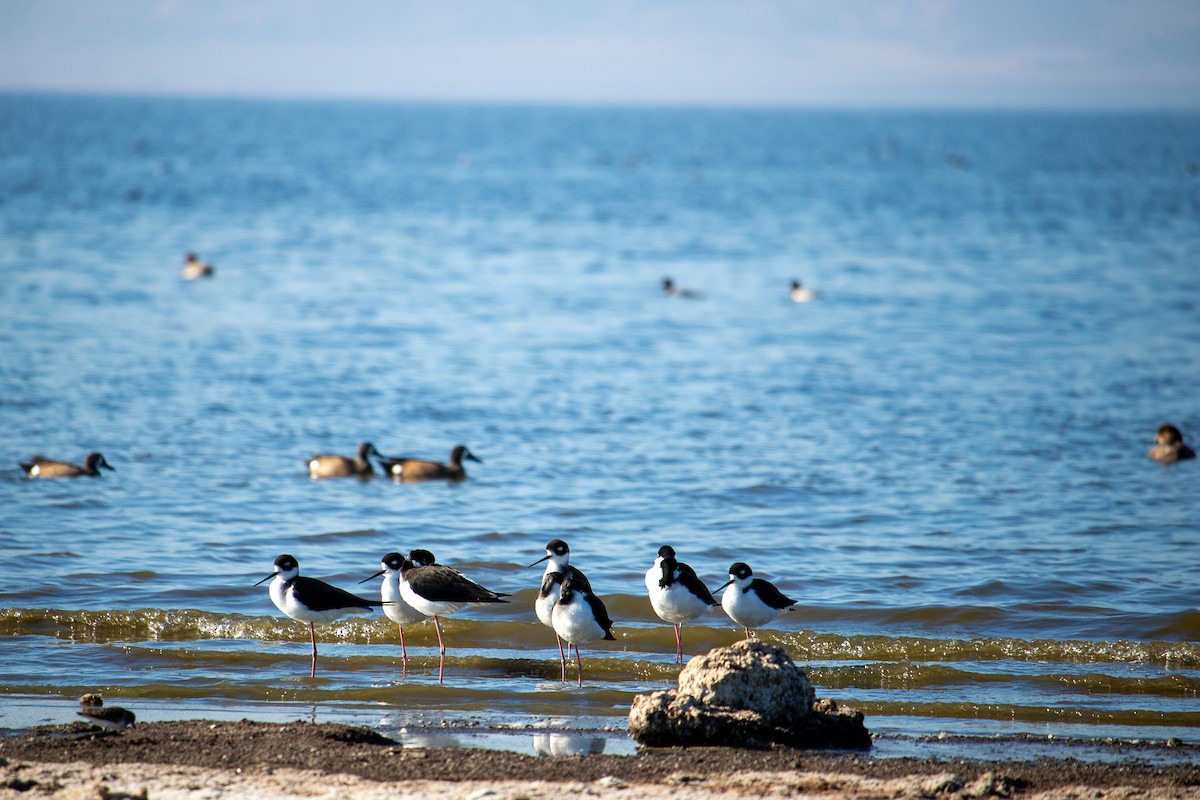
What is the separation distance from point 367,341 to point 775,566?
15801 millimetres

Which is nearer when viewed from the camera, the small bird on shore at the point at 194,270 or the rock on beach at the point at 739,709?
the rock on beach at the point at 739,709

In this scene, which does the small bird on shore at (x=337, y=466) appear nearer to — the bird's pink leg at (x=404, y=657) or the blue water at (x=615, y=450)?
the blue water at (x=615, y=450)

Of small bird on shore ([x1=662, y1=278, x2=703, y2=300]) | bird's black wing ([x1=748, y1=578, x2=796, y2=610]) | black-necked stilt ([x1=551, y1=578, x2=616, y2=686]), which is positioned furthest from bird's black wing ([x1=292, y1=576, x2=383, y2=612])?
small bird on shore ([x1=662, y1=278, x2=703, y2=300])

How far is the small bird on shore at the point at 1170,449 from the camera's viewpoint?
Answer: 1844cm

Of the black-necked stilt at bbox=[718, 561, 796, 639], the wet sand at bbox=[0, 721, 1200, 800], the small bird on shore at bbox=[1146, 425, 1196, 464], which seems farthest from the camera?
the small bird on shore at bbox=[1146, 425, 1196, 464]

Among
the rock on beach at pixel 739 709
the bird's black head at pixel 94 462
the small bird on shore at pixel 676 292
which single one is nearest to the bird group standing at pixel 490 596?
the rock on beach at pixel 739 709

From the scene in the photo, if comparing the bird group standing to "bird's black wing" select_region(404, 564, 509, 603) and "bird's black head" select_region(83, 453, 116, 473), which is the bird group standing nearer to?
"bird's black wing" select_region(404, 564, 509, 603)

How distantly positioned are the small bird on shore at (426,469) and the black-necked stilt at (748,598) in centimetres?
766

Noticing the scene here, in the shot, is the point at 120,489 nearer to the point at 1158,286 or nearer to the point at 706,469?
the point at 706,469

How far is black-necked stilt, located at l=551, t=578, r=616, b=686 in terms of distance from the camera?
9.96 metres

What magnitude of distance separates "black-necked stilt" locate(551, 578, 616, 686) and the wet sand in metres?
1.64

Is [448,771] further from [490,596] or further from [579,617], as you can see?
[490,596]

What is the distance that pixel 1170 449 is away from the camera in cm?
1850

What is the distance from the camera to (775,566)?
13.7 meters
